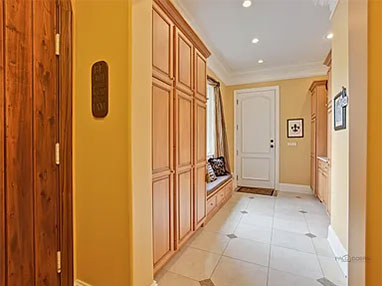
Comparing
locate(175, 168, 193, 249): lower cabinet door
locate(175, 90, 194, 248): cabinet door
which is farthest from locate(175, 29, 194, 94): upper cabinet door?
locate(175, 168, 193, 249): lower cabinet door

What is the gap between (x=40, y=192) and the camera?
1.46m

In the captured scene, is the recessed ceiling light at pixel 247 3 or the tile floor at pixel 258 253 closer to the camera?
the tile floor at pixel 258 253

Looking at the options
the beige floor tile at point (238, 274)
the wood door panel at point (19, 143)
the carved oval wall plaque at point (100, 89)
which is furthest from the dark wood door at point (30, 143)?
the beige floor tile at point (238, 274)

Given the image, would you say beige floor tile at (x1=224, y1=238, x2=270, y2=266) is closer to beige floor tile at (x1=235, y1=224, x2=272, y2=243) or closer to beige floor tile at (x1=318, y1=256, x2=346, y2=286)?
beige floor tile at (x1=235, y1=224, x2=272, y2=243)

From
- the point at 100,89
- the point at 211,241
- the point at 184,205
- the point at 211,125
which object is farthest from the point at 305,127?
the point at 100,89

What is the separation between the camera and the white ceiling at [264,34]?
9.23ft

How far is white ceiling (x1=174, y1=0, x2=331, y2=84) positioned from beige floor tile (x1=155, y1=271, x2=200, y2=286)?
10.1ft

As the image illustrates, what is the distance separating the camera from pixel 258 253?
7.58ft

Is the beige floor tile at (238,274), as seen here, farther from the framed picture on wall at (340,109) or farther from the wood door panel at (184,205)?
the framed picture on wall at (340,109)

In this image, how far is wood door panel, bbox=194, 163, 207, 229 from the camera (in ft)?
8.95

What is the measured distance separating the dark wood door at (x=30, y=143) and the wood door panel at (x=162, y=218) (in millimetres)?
725

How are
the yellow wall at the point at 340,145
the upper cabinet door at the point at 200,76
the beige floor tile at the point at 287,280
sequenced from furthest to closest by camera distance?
1. the upper cabinet door at the point at 200,76
2. the yellow wall at the point at 340,145
3. the beige floor tile at the point at 287,280

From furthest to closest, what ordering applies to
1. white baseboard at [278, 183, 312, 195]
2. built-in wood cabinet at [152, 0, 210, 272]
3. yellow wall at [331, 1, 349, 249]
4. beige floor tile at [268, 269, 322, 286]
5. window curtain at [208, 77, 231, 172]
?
white baseboard at [278, 183, 312, 195] < window curtain at [208, 77, 231, 172] < yellow wall at [331, 1, 349, 249] < built-in wood cabinet at [152, 0, 210, 272] < beige floor tile at [268, 269, 322, 286]

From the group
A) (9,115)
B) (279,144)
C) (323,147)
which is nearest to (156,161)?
(9,115)
